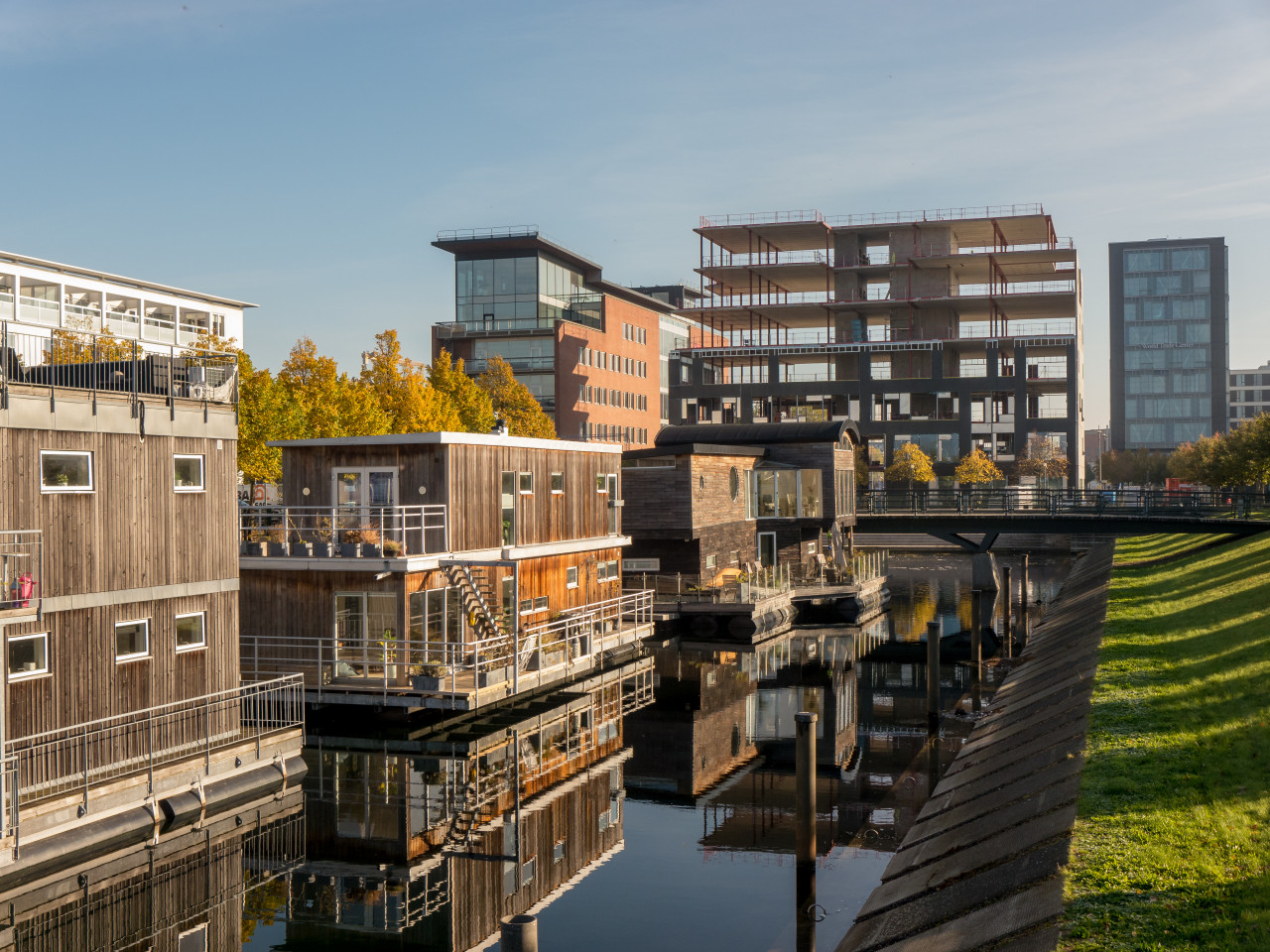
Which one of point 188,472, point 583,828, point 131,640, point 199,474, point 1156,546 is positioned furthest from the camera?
point 1156,546

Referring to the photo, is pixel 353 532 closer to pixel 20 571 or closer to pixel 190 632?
pixel 190 632

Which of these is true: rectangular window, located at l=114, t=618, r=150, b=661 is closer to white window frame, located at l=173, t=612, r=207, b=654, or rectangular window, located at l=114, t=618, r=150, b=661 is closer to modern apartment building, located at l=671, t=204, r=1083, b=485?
white window frame, located at l=173, t=612, r=207, b=654

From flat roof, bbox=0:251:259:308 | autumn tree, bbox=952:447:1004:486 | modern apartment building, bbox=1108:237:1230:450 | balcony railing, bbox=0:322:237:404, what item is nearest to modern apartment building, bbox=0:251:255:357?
flat roof, bbox=0:251:259:308

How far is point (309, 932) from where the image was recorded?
1616 centimetres

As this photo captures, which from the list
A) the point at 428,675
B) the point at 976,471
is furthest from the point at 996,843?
the point at 976,471

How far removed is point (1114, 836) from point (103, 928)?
42.7 ft

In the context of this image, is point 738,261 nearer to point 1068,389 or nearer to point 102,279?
point 1068,389

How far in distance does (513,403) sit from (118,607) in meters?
56.9

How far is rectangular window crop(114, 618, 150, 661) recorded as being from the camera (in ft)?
64.5

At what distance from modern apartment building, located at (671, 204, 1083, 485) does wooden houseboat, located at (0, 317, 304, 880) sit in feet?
274

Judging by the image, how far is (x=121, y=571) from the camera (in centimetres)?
1970

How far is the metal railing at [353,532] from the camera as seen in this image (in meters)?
27.2

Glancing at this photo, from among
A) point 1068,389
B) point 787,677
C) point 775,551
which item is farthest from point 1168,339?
point 787,677

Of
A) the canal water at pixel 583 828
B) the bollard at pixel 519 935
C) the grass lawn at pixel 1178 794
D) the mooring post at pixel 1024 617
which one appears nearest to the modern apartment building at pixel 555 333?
the mooring post at pixel 1024 617
